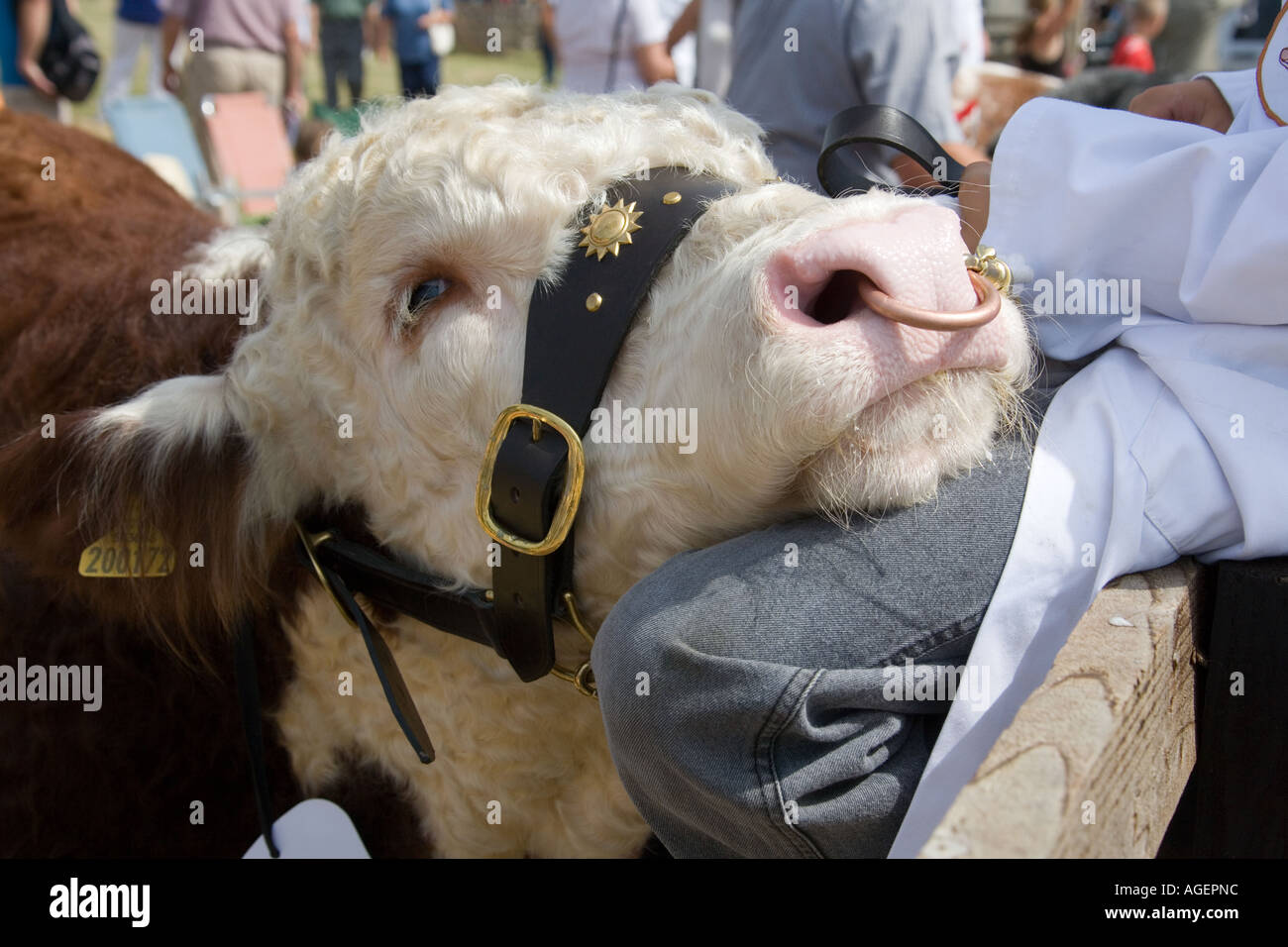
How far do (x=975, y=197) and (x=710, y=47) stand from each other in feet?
9.02

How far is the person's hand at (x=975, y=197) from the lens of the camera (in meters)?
1.74

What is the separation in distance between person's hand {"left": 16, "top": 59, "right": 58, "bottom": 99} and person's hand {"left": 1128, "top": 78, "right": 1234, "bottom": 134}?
22.2ft

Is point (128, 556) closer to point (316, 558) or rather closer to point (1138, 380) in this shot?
point (316, 558)

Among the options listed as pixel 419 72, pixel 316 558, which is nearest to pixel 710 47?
pixel 316 558

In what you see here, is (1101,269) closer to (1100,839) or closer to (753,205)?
(753,205)

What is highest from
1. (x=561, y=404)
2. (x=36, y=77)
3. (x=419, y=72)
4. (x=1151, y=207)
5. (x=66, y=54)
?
(x=1151, y=207)

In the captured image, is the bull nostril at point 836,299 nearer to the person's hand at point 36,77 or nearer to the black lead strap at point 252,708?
the black lead strap at point 252,708

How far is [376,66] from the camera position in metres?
16.3

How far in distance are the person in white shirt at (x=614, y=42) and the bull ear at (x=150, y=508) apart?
121 inches

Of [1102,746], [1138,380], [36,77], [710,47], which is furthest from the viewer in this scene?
[36,77]

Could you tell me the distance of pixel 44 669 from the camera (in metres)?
1.99

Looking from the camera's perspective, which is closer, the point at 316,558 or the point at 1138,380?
the point at 1138,380

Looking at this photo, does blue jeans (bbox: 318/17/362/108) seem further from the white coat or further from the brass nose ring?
the brass nose ring

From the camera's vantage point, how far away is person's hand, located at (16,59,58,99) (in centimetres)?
641
